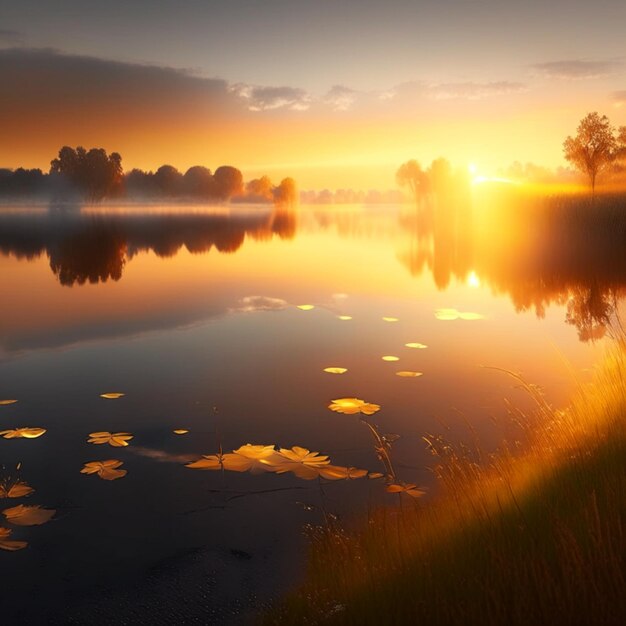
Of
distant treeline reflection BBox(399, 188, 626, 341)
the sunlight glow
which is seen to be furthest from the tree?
the sunlight glow

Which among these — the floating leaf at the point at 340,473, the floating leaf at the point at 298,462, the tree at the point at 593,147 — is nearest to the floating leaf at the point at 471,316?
the floating leaf at the point at 298,462

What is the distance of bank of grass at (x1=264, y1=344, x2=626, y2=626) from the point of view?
4.50m

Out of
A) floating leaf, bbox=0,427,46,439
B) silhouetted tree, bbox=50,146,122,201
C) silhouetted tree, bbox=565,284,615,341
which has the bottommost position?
floating leaf, bbox=0,427,46,439

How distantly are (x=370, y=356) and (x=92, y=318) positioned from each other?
378 inches

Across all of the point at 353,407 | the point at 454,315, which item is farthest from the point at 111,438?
the point at 454,315

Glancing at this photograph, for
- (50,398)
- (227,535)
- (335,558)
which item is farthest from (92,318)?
(335,558)

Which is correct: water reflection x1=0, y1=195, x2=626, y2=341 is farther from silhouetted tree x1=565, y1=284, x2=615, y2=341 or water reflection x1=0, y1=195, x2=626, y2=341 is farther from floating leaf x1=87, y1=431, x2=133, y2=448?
floating leaf x1=87, y1=431, x2=133, y2=448

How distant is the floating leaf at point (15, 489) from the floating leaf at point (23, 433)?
161cm

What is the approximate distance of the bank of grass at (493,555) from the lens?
4500mm

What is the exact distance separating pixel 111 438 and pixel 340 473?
3421 millimetres

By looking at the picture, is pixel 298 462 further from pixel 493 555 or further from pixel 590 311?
pixel 590 311

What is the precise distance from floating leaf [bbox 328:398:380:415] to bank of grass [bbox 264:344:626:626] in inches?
113

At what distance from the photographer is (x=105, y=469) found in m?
8.24

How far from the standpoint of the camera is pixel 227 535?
6.82m
